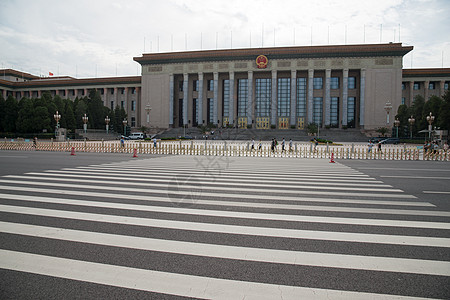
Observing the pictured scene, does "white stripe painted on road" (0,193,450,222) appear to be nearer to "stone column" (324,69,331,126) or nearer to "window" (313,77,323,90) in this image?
"stone column" (324,69,331,126)

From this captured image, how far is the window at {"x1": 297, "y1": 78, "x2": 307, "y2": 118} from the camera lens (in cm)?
6342

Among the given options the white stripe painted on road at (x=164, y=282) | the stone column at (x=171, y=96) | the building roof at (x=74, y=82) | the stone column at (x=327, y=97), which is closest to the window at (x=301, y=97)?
the stone column at (x=327, y=97)

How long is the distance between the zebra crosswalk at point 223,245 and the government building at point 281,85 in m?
54.8

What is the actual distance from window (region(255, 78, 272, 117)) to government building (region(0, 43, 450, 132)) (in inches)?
8.9

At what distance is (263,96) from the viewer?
214ft

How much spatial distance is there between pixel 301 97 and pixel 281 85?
524 centimetres

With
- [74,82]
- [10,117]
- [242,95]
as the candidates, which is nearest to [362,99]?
[242,95]

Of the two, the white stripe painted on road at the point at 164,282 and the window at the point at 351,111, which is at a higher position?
the window at the point at 351,111

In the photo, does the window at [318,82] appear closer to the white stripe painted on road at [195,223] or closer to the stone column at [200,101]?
the stone column at [200,101]

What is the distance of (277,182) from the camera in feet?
29.4

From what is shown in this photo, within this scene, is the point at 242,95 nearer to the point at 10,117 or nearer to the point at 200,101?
the point at 200,101

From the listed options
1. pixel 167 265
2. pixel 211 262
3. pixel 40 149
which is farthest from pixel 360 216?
pixel 40 149

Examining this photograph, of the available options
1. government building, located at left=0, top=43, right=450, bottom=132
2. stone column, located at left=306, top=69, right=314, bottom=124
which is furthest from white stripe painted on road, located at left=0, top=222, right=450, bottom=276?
stone column, located at left=306, top=69, right=314, bottom=124

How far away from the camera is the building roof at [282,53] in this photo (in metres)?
57.2
